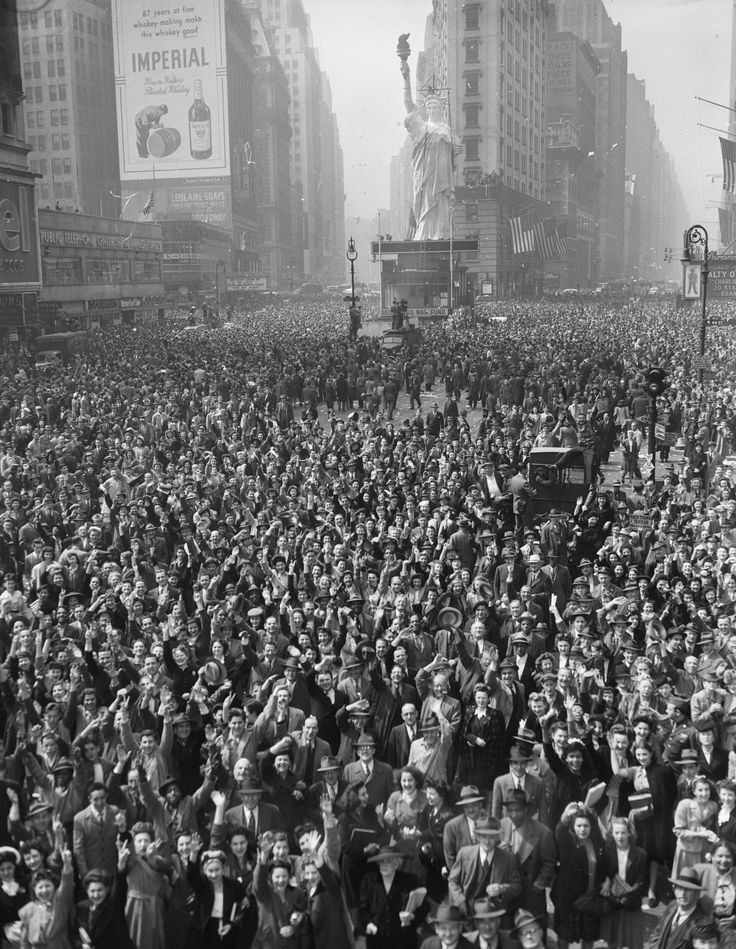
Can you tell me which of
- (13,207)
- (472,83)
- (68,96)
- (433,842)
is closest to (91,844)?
(433,842)

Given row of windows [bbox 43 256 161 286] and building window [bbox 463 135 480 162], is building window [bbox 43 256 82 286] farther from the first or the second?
building window [bbox 463 135 480 162]

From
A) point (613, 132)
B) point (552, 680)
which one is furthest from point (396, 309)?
point (613, 132)

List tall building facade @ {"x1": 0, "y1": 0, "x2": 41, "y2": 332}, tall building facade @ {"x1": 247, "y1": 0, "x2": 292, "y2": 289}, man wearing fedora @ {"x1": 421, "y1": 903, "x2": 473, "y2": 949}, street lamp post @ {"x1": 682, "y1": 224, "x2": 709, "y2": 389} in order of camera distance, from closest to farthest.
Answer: man wearing fedora @ {"x1": 421, "y1": 903, "x2": 473, "y2": 949} < street lamp post @ {"x1": 682, "y1": 224, "x2": 709, "y2": 389} < tall building facade @ {"x1": 0, "y1": 0, "x2": 41, "y2": 332} < tall building facade @ {"x1": 247, "y1": 0, "x2": 292, "y2": 289}

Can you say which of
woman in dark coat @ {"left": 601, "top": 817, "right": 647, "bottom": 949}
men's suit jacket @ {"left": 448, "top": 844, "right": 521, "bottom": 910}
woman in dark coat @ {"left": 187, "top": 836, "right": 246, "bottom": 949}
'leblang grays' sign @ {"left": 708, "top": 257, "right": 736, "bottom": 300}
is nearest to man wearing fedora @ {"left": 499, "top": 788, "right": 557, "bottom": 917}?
men's suit jacket @ {"left": 448, "top": 844, "right": 521, "bottom": 910}

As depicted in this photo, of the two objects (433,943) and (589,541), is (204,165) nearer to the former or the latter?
(589,541)

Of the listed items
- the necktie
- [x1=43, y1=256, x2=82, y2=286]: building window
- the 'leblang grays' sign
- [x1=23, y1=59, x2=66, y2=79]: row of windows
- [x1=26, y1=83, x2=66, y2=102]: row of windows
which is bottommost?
the necktie

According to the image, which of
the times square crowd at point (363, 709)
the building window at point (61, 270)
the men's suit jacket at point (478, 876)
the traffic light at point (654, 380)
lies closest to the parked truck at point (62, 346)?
the building window at point (61, 270)
